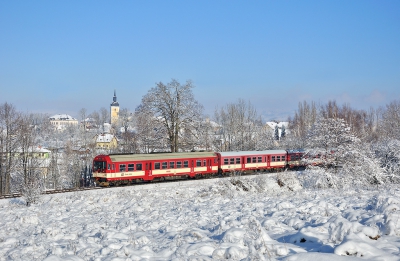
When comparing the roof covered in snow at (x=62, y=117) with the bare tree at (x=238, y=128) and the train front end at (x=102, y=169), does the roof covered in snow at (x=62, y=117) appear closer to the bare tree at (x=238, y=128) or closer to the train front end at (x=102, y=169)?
the bare tree at (x=238, y=128)

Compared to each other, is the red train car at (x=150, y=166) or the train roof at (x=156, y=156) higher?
the train roof at (x=156, y=156)

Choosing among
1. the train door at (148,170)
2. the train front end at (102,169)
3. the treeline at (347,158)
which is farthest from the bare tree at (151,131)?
the treeline at (347,158)

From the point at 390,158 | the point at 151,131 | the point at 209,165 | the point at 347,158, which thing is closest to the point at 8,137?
the point at 151,131

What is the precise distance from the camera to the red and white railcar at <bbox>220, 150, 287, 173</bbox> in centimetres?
3347

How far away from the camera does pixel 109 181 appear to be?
27.0 meters

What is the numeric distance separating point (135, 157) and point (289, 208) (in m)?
17.8

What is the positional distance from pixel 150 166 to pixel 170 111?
41.4 ft

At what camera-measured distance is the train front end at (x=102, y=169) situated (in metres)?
26.9

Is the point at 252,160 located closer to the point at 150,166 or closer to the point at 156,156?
the point at 156,156

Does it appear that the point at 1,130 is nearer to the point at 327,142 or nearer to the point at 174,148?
the point at 174,148

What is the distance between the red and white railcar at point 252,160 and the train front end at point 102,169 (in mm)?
10798

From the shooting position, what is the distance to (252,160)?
115ft

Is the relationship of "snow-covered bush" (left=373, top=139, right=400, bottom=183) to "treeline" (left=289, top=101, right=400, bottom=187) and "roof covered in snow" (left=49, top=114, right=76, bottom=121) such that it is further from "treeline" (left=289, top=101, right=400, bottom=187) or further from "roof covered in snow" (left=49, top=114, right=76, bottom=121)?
"roof covered in snow" (left=49, top=114, right=76, bottom=121)

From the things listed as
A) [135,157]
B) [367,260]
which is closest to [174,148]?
[135,157]
